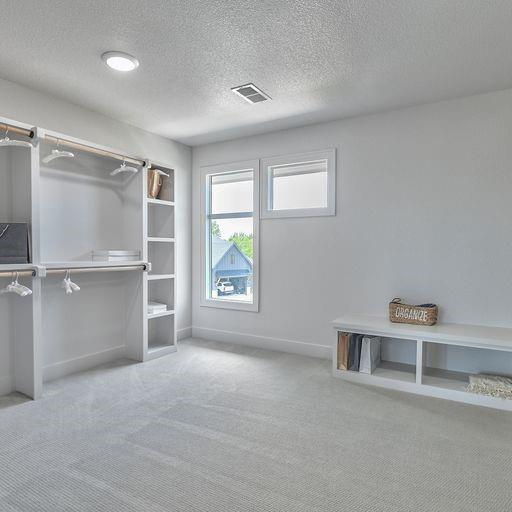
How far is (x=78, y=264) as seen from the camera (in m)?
3.04

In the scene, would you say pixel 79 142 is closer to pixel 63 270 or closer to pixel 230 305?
pixel 63 270

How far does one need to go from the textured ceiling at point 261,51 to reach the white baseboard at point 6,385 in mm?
2328

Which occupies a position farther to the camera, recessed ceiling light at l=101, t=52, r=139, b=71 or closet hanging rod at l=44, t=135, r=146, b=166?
closet hanging rod at l=44, t=135, r=146, b=166

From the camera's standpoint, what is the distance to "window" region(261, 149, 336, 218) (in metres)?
3.76

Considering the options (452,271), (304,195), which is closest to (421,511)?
(452,271)

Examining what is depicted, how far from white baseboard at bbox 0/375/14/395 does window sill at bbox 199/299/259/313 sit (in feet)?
7.17

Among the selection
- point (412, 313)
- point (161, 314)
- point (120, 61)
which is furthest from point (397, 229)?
point (120, 61)

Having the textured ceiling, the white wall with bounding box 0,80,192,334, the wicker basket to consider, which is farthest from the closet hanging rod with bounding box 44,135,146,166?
the wicker basket

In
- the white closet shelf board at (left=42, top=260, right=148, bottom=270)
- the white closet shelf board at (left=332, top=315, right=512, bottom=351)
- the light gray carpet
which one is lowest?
the light gray carpet

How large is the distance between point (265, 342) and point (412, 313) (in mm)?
1691

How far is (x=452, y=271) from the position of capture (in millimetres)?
3178

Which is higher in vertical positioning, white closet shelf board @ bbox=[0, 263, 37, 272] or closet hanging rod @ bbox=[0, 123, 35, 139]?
closet hanging rod @ bbox=[0, 123, 35, 139]

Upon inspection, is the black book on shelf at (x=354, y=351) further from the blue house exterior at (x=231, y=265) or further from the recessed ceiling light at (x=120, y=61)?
the recessed ceiling light at (x=120, y=61)

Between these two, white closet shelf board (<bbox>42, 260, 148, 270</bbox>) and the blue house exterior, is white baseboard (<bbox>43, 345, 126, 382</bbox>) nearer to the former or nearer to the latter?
white closet shelf board (<bbox>42, 260, 148, 270</bbox>)
